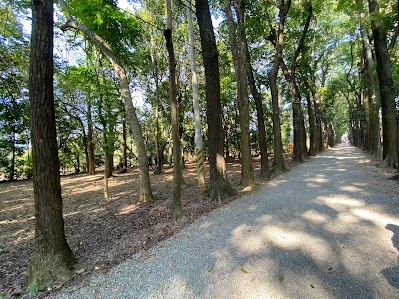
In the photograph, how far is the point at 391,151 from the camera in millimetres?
9570

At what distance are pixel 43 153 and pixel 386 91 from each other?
12093mm

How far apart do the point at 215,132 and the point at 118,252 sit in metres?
4.33

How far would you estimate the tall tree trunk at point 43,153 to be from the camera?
3305 millimetres

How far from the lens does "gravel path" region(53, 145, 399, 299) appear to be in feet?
8.19

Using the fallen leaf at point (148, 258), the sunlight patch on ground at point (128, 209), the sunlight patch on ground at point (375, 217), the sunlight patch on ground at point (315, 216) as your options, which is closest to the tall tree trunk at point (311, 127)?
the sunlight patch on ground at point (375, 217)

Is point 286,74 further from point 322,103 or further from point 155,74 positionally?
point 322,103

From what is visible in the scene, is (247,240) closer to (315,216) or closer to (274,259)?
(274,259)

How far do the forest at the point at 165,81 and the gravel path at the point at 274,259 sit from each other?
1.23 meters

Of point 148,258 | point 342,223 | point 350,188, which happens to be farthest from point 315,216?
point 148,258

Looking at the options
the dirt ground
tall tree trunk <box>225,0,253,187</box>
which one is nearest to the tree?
the dirt ground

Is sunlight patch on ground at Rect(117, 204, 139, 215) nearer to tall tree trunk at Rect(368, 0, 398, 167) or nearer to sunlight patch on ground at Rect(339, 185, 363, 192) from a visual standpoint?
sunlight patch on ground at Rect(339, 185, 363, 192)

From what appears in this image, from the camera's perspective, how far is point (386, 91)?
9.32 metres

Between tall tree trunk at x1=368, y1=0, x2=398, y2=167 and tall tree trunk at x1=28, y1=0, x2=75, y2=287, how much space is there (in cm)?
1131

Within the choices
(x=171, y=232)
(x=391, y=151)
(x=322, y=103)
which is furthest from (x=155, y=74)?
(x=322, y=103)
